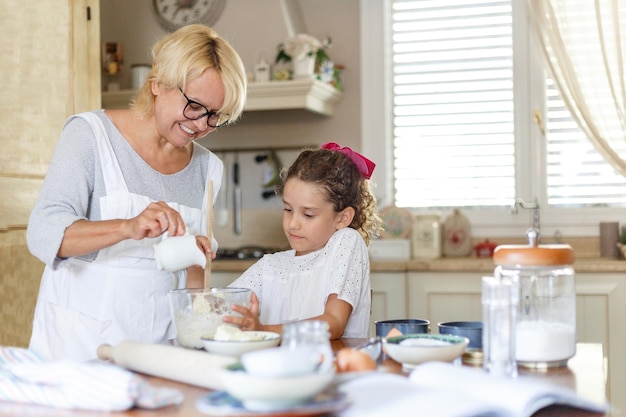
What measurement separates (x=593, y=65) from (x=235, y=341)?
289 cm

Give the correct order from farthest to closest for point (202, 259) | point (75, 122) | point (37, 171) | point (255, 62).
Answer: point (255, 62) → point (37, 171) → point (75, 122) → point (202, 259)

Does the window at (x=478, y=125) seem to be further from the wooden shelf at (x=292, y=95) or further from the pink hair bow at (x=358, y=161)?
the pink hair bow at (x=358, y=161)

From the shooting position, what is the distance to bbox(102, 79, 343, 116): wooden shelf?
3.98 metres

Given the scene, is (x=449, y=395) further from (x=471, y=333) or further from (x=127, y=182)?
(x=127, y=182)

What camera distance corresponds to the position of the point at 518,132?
4125 millimetres

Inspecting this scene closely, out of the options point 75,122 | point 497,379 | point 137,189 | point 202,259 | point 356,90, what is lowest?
point 497,379

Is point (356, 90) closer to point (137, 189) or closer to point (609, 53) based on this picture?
point (609, 53)

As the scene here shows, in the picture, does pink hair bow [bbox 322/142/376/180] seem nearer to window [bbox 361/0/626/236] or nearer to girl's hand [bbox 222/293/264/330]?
girl's hand [bbox 222/293/264/330]

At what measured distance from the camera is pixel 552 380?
1.41 m

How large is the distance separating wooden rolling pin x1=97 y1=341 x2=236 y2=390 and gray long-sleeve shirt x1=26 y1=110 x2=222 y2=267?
43 cm

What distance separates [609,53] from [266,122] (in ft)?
5.49

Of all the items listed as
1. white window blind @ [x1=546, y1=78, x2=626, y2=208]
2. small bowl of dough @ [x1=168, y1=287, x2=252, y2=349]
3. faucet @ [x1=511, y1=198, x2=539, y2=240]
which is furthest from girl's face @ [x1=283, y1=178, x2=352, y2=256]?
white window blind @ [x1=546, y1=78, x2=626, y2=208]

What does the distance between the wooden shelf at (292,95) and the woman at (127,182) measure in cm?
190

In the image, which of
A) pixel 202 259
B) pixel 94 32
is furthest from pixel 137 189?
pixel 94 32
